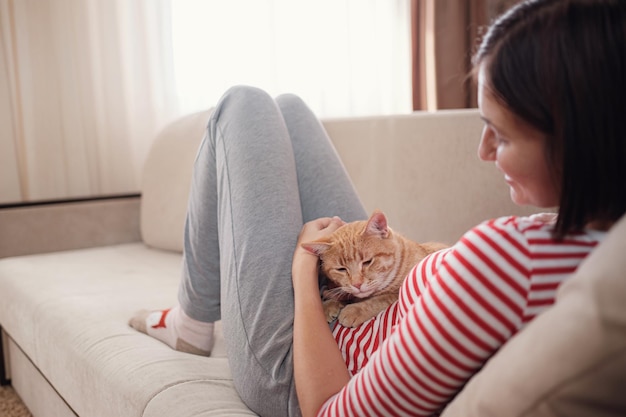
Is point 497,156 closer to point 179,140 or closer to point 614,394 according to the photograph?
point 614,394

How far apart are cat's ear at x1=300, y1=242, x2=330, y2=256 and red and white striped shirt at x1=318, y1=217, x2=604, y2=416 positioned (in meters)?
0.37

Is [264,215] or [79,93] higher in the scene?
[79,93]

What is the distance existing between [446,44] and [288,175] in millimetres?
2861

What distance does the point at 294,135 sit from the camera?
1275 mm

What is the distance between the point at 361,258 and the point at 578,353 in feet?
2.23

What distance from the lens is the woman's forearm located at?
2.66 feet

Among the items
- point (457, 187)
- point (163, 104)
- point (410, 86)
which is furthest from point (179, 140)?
point (410, 86)

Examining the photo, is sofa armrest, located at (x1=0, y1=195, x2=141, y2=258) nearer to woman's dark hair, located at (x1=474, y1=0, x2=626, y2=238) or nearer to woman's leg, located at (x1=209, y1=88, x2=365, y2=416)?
woman's leg, located at (x1=209, y1=88, x2=365, y2=416)

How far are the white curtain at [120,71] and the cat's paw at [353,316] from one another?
213cm

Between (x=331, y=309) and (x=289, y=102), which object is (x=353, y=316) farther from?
(x=289, y=102)

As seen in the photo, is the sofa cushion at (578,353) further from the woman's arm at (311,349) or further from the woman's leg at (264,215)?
the woman's leg at (264,215)

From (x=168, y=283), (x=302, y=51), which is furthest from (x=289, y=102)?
(x=302, y=51)

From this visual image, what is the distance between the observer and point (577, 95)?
0.57 m

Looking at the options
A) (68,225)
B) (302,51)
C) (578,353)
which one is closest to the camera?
(578,353)
